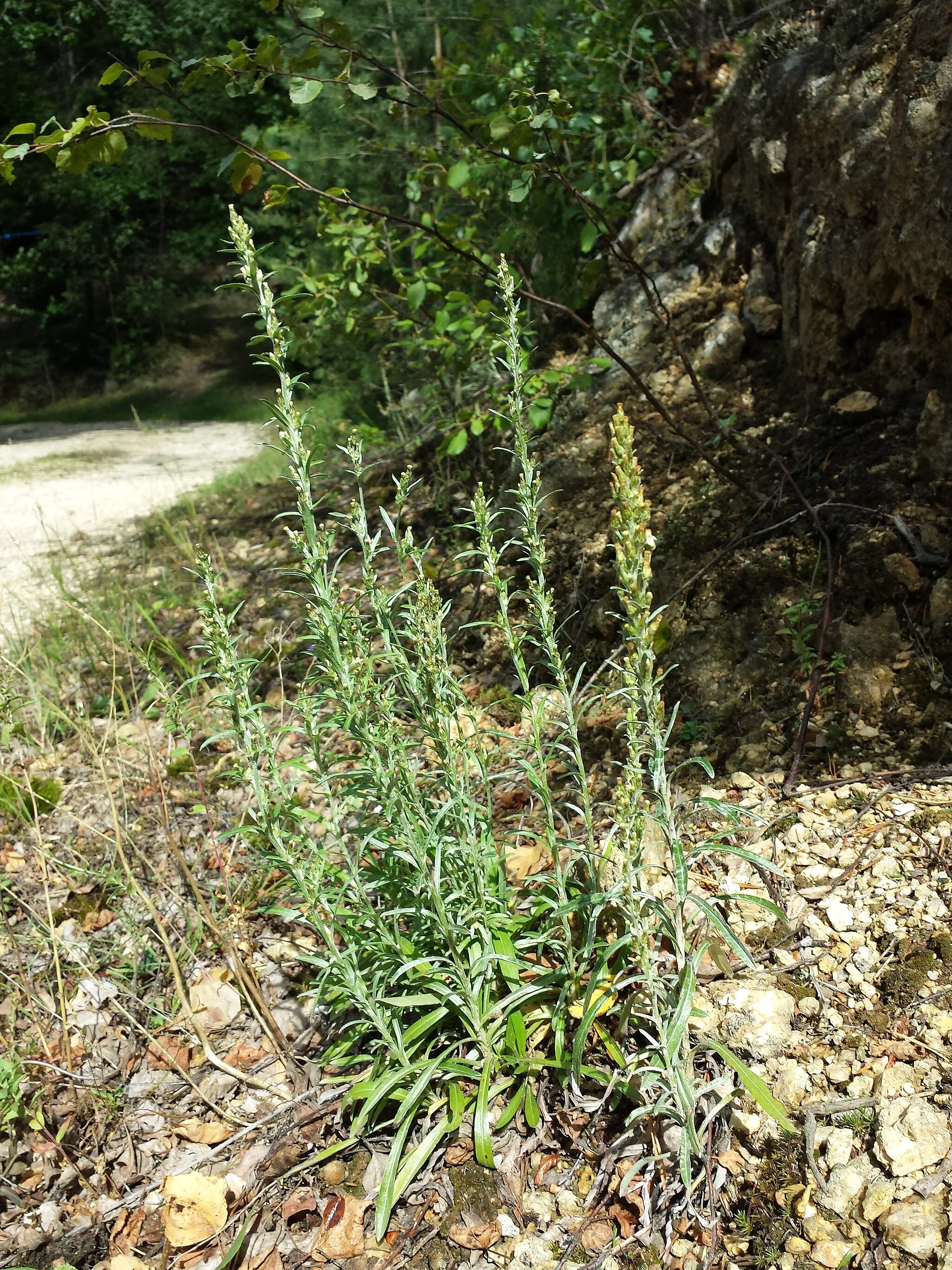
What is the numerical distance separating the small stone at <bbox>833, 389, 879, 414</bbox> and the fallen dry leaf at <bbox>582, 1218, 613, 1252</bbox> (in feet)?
10.1

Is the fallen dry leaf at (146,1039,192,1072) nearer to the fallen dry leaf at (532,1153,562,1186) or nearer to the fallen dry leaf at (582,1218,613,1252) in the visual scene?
the fallen dry leaf at (532,1153,562,1186)

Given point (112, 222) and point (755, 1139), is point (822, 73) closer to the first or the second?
point (755, 1139)

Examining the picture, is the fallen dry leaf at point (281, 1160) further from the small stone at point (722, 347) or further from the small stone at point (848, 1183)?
the small stone at point (722, 347)

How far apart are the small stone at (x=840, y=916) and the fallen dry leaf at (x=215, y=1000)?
196cm

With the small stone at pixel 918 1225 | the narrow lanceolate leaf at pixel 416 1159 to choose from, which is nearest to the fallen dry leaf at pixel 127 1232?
the narrow lanceolate leaf at pixel 416 1159

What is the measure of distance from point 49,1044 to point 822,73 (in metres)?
5.17

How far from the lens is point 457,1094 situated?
7.38 ft

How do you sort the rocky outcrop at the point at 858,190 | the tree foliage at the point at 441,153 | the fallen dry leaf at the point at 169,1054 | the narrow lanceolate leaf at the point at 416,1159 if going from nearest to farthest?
the narrow lanceolate leaf at the point at 416,1159 → the fallen dry leaf at the point at 169,1054 → the tree foliage at the point at 441,153 → the rocky outcrop at the point at 858,190

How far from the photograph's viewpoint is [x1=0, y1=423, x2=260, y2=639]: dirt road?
281 inches

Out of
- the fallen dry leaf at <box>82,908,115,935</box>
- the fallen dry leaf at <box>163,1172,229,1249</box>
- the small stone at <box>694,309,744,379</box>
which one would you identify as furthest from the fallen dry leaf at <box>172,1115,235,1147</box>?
the small stone at <box>694,309,744,379</box>

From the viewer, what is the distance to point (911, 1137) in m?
1.93

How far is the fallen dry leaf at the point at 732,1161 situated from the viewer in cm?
201

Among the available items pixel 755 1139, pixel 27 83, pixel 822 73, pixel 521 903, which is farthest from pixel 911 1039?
pixel 27 83

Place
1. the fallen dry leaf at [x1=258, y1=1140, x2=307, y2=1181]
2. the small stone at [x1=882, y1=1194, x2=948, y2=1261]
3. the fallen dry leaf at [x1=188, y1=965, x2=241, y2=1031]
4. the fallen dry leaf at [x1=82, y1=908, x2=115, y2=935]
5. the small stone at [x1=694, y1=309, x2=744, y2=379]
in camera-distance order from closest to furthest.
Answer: the small stone at [x1=882, y1=1194, x2=948, y2=1261]
the fallen dry leaf at [x1=258, y1=1140, x2=307, y2=1181]
the fallen dry leaf at [x1=188, y1=965, x2=241, y2=1031]
the fallen dry leaf at [x1=82, y1=908, x2=115, y2=935]
the small stone at [x1=694, y1=309, x2=744, y2=379]
